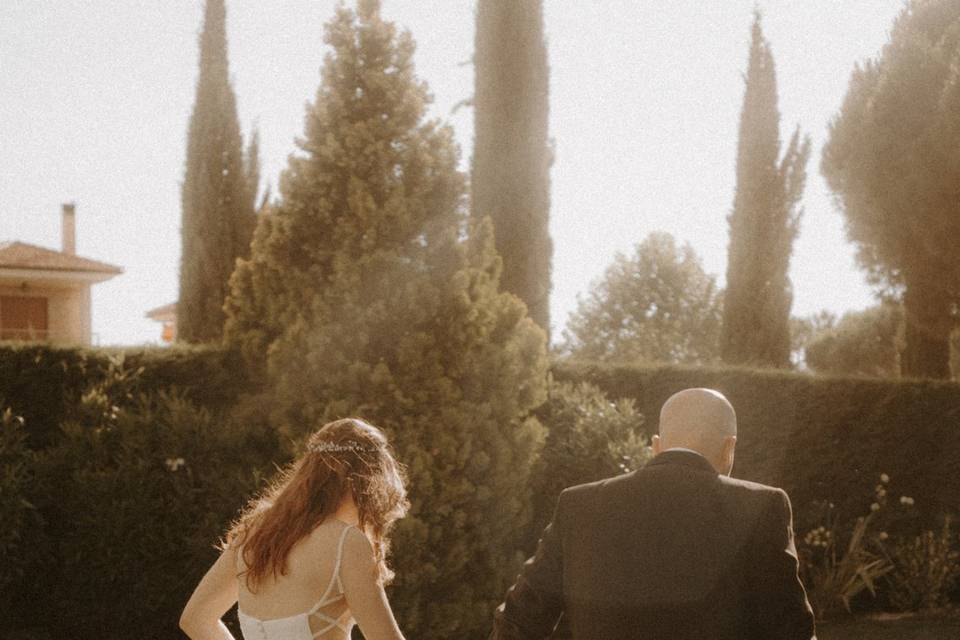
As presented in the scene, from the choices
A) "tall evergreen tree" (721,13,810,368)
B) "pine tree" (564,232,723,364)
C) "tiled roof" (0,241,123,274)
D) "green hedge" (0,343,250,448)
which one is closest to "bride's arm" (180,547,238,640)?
"green hedge" (0,343,250,448)

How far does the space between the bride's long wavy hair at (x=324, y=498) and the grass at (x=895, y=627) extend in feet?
23.7

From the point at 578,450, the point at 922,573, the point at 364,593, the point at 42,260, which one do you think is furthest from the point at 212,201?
the point at 364,593

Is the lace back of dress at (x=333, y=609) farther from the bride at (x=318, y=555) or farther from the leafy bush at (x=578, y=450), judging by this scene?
the leafy bush at (x=578, y=450)

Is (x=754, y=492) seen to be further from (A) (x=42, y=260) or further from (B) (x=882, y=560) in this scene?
(A) (x=42, y=260)

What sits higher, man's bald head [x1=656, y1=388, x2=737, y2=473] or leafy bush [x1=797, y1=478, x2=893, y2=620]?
man's bald head [x1=656, y1=388, x2=737, y2=473]

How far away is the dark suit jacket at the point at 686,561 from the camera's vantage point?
3080 mm

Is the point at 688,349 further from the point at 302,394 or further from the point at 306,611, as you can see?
the point at 306,611

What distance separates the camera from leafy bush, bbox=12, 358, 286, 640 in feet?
24.5

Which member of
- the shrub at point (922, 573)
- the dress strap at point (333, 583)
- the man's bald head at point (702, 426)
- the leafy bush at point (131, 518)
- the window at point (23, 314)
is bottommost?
the shrub at point (922, 573)

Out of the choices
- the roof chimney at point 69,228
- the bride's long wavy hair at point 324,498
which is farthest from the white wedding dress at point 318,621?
the roof chimney at point 69,228

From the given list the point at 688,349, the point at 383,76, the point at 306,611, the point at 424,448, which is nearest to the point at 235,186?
the point at 383,76

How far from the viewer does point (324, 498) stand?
131 inches

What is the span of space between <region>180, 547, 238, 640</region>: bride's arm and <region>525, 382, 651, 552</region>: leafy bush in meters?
5.17

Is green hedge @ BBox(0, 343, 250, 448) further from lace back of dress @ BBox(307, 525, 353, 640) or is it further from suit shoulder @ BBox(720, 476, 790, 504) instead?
suit shoulder @ BBox(720, 476, 790, 504)
